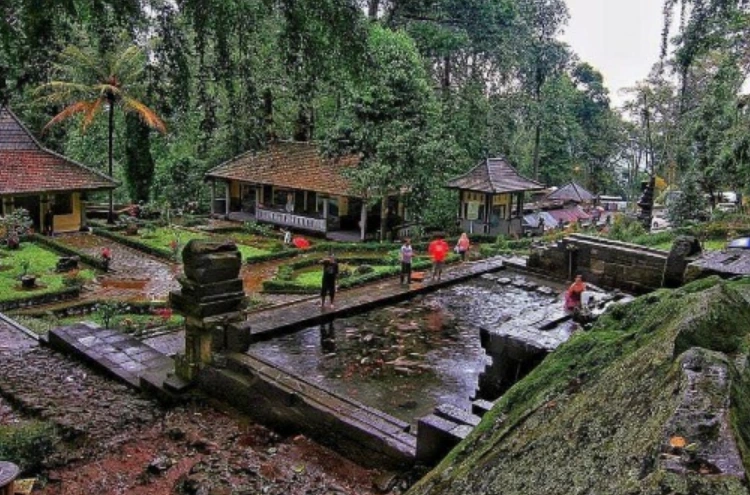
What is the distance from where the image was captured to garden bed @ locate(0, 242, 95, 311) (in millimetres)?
15861

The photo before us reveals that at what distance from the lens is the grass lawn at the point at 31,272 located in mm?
16484

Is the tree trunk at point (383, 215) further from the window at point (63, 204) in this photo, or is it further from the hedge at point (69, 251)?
the window at point (63, 204)

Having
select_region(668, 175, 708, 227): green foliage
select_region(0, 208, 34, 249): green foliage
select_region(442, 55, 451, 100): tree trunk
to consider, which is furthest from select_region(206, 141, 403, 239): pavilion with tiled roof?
select_region(668, 175, 708, 227): green foliage

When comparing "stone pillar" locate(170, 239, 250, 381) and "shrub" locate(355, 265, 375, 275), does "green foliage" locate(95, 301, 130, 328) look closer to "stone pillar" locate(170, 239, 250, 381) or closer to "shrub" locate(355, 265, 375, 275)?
"stone pillar" locate(170, 239, 250, 381)

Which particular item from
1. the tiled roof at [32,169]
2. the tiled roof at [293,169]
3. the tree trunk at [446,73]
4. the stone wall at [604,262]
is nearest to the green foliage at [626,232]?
the stone wall at [604,262]

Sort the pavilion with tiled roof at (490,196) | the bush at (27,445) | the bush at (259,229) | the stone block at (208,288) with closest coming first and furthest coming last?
the bush at (27,445), the stone block at (208,288), the bush at (259,229), the pavilion with tiled roof at (490,196)

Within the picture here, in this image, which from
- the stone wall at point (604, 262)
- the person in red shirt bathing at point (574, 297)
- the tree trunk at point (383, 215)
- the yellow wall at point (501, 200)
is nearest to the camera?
the person in red shirt bathing at point (574, 297)

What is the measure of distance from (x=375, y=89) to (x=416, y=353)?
1075cm

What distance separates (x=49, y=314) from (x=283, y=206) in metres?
15.2

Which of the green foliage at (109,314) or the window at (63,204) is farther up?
the window at (63,204)

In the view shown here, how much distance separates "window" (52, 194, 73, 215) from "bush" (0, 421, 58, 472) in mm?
20225

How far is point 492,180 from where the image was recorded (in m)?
27.1

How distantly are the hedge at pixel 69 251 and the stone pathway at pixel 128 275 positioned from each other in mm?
440

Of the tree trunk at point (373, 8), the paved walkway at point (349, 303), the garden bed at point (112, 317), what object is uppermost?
the tree trunk at point (373, 8)
